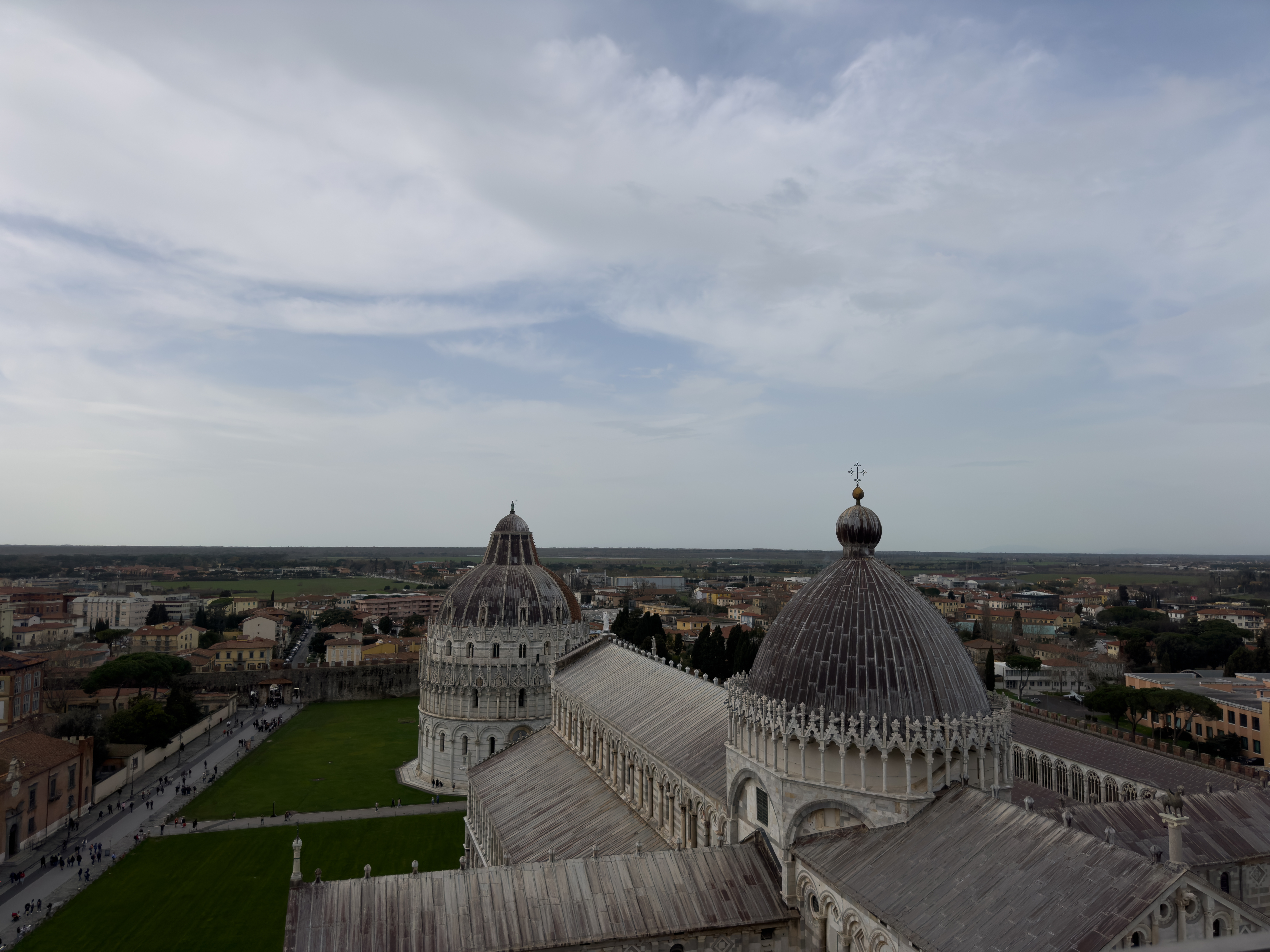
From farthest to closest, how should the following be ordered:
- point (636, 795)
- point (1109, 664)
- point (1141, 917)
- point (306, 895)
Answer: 1. point (1109, 664)
2. point (636, 795)
3. point (306, 895)
4. point (1141, 917)

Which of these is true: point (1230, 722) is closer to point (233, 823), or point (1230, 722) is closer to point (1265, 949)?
point (233, 823)

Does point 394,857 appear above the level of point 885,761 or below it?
below

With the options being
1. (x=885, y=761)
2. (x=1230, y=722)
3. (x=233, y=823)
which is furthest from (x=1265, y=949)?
(x=1230, y=722)

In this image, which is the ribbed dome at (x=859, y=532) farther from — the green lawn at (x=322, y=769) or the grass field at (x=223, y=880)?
the green lawn at (x=322, y=769)

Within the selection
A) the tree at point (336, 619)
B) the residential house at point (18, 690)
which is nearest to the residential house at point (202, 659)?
the residential house at point (18, 690)

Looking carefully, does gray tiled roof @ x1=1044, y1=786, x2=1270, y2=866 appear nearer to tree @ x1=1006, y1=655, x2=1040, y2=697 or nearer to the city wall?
tree @ x1=1006, y1=655, x2=1040, y2=697

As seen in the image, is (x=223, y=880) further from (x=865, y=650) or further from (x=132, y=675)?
(x=132, y=675)

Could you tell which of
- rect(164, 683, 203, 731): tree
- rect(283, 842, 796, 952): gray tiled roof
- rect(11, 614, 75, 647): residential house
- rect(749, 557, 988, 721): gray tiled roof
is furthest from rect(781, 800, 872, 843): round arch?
rect(11, 614, 75, 647): residential house

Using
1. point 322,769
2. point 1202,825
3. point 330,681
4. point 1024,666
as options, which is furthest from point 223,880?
point 1024,666
